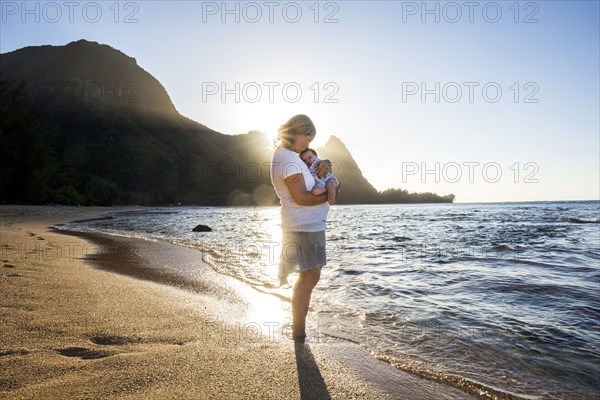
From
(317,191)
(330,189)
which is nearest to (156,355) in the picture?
(317,191)

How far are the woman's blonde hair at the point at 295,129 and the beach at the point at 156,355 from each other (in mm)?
2047

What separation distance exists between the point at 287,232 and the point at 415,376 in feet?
5.92

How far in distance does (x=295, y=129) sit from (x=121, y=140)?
119097 millimetres

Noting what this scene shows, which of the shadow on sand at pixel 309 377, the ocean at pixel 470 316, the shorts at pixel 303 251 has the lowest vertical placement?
the ocean at pixel 470 316

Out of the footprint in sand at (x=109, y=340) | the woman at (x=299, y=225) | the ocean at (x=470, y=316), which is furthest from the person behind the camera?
the woman at (x=299, y=225)

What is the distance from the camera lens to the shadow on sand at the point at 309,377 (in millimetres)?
2611

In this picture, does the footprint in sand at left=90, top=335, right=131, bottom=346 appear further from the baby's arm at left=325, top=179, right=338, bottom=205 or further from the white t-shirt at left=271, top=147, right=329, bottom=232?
the baby's arm at left=325, top=179, right=338, bottom=205

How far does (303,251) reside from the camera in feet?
12.5

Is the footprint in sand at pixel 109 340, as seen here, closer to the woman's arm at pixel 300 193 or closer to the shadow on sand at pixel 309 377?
the shadow on sand at pixel 309 377

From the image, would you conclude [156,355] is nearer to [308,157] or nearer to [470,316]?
[308,157]

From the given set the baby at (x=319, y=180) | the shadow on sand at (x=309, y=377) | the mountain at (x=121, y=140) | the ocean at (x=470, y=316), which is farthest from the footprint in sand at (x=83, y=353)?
the mountain at (x=121, y=140)

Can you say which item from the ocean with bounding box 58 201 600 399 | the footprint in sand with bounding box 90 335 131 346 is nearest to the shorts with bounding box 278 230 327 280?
the ocean with bounding box 58 201 600 399

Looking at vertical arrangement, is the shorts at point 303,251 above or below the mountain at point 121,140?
below

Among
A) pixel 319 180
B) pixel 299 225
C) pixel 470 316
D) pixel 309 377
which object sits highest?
pixel 319 180
